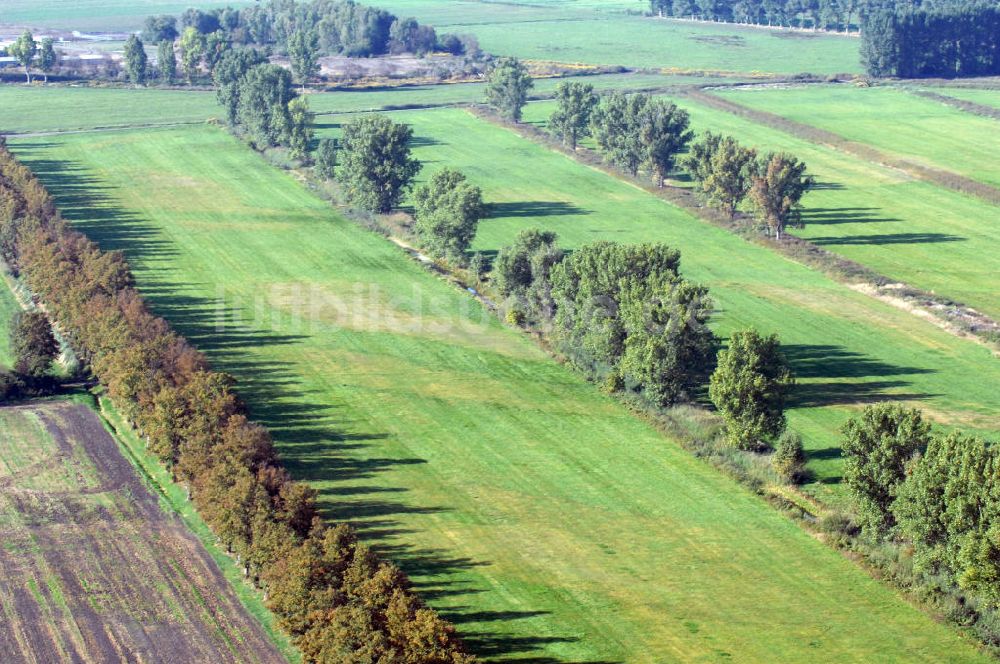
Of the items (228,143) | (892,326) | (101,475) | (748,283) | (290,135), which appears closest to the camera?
(101,475)

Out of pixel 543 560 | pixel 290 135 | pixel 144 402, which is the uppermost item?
pixel 290 135

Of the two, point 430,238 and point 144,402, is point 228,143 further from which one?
point 144,402

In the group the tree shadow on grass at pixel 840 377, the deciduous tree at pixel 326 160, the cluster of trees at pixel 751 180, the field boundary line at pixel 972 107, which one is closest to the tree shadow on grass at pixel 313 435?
the deciduous tree at pixel 326 160

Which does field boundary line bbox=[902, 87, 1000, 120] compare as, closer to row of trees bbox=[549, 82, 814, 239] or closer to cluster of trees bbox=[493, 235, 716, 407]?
row of trees bbox=[549, 82, 814, 239]

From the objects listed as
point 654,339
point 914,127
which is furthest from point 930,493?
point 914,127

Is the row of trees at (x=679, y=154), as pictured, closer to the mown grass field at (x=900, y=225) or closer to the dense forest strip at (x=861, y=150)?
the mown grass field at (x=900, y=225)

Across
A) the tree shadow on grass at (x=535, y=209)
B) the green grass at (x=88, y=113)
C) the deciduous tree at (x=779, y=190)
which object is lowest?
the tree shadow on grass at (x=535, y=209)

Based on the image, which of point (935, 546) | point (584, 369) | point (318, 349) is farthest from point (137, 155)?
point (935, 546)
